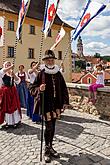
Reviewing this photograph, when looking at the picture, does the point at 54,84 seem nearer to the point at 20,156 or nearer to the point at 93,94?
the point at 20,156

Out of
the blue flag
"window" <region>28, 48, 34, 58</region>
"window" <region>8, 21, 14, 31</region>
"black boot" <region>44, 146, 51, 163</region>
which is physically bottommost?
"black boot" <region>44, 146, 51, 163</region>

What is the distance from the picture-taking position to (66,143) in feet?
16.4

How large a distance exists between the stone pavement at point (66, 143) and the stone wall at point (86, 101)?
0.45 meters

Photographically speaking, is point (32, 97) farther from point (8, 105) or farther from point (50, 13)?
point (50, 13)

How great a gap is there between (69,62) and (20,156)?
2695 cm

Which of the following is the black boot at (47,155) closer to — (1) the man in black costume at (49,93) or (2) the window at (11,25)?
(1) the man in black costume at (49,93)

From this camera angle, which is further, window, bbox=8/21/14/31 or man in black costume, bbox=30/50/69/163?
window, bbox=8/21/14/31

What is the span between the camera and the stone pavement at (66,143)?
4.23 metres

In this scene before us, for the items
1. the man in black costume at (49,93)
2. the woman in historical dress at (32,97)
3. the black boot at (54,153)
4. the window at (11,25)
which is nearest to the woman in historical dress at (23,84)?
the woman in historical dress at (32,97)

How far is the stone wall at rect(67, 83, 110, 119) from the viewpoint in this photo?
23.4 feet

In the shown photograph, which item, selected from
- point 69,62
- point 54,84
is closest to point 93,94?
point 54,84

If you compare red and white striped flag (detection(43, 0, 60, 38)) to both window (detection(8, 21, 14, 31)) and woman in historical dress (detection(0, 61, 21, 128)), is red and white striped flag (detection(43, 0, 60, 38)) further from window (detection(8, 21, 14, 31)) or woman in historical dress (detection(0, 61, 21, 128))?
window (detection(8, 21, 14, 31))

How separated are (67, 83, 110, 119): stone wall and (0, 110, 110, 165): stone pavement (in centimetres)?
45

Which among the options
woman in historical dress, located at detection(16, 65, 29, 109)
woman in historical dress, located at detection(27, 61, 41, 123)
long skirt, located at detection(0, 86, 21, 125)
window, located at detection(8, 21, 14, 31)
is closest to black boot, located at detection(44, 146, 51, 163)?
long skirt, located at detection(0, 86, 21, 125)
